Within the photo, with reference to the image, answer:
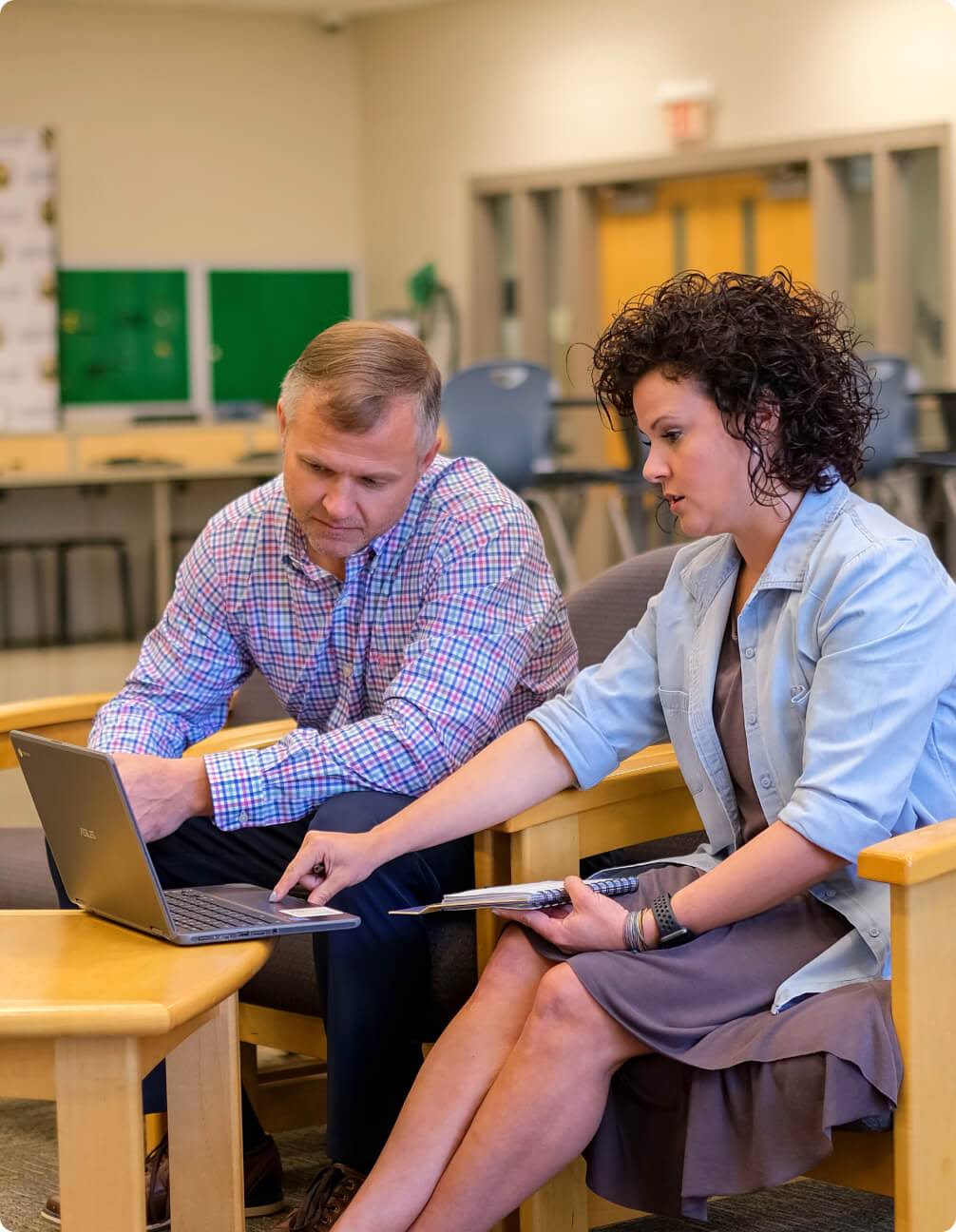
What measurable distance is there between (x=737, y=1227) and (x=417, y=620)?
0.85 m

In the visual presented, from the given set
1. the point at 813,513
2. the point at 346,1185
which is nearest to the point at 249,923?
the point at 346,1185

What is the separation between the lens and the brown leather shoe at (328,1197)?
1.87 metres

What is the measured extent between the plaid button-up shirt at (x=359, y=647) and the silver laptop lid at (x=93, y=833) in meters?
0.30

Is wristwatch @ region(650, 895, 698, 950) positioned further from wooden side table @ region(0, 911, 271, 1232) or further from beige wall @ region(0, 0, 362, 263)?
beige wall @ region(0, 0, 362, 263)

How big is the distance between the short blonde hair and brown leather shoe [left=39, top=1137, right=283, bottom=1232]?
92cm

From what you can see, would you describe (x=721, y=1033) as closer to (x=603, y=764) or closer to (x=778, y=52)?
(x=603, y=764)

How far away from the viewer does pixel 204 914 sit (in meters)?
1.71

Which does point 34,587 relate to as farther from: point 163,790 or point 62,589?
point 163,790

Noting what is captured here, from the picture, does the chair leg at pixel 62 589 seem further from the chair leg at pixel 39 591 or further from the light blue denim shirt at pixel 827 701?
the light blue denim shirt at pixel 827 701

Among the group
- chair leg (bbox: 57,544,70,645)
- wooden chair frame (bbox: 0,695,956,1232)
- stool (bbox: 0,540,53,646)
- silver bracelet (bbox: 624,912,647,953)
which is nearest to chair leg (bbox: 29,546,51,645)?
stool (bbox: 0,540,53,646)

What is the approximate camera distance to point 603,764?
6.40ft

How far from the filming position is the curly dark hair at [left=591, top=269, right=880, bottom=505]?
1.78 metres

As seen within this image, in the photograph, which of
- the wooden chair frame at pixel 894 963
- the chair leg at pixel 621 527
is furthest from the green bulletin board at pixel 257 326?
the wooden chair frame at pixel 894 963

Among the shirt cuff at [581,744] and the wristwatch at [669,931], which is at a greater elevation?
the shirt cuff at [581,744]
